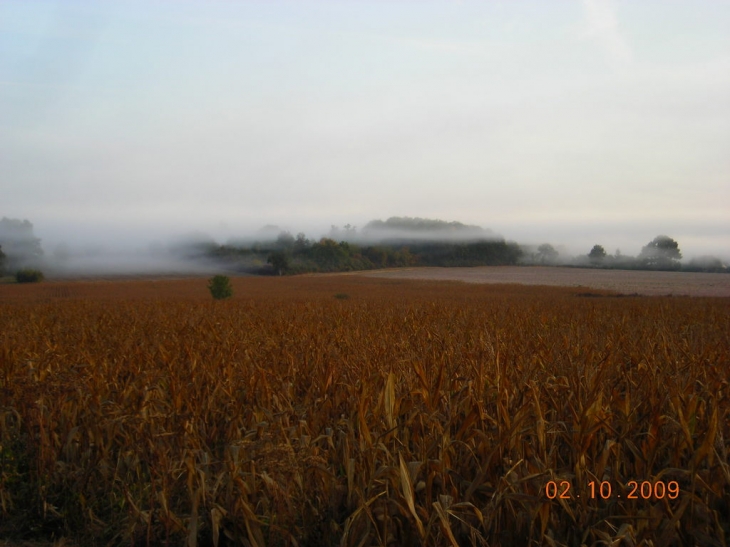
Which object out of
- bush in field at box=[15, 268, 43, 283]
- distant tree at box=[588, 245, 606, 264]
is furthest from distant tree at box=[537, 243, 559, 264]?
bush in field at box=[15, 268, 43, 283]

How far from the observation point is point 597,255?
93375mm

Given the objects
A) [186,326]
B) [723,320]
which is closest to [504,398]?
[186,326]

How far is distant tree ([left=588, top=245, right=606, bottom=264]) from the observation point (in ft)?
295

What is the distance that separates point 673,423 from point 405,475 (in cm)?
160

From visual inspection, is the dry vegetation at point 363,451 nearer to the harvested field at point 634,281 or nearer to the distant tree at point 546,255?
the harvested field at point 634,281

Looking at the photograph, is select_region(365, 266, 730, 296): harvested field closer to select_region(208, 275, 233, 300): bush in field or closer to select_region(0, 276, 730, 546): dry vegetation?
select_region(208, 275, 233, 300): bush in field

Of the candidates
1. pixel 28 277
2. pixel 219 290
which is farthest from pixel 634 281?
Answer: pixel 28 277

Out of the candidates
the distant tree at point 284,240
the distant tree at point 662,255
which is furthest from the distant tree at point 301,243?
the distant tree at point 662,255

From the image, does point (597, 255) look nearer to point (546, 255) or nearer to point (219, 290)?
point (546, 255)

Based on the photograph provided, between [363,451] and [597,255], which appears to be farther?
[597,255]

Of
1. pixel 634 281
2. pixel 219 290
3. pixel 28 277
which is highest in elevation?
pixel 28 277

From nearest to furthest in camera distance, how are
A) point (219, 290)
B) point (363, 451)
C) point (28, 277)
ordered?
1. point (363, 451)
2. point (219, 290)
3. point (28, 277)

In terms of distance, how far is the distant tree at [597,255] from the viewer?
8996 centimetres

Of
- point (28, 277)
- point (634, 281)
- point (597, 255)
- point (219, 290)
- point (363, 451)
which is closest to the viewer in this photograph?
point (363, 451)
